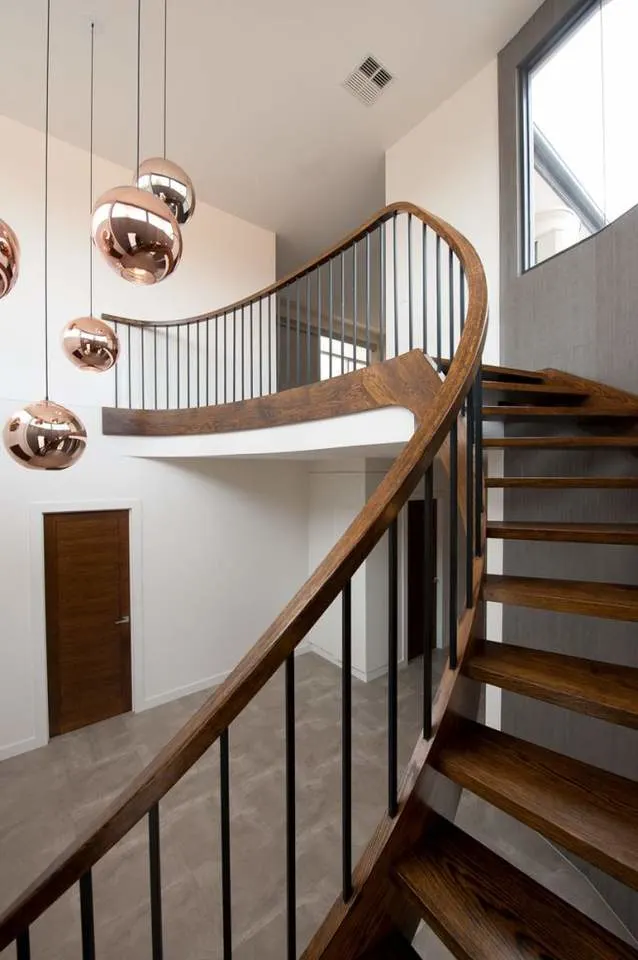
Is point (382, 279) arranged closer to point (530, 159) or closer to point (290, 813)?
point (530, 159)

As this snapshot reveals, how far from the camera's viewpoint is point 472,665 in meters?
1.21

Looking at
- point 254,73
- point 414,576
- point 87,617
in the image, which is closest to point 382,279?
point 254,73

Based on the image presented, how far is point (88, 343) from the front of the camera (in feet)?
6.79

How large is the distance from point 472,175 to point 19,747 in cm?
585

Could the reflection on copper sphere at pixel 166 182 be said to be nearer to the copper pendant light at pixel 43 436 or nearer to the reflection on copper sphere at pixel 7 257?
the reflection on copper sphere at pixel 7 257

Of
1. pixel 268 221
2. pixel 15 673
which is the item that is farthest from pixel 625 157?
pixel 15 673

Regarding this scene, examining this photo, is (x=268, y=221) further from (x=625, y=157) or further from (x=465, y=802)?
(x=465, y=802)

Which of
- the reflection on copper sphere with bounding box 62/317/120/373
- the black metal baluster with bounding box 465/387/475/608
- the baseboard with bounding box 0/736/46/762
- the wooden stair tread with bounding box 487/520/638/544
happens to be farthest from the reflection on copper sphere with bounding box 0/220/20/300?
the baseboard with bounding box 0/736/46/762

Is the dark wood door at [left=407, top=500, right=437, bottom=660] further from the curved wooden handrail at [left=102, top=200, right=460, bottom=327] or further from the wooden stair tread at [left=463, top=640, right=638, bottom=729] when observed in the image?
the wooden stair tread at [left=463, top=640, right=638, bottom=729]

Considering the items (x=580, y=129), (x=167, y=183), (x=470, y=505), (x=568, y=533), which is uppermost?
(x=580, y=129)

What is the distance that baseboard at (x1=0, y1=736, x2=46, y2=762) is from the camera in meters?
3.26

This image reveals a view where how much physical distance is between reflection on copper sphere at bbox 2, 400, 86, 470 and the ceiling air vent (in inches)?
139

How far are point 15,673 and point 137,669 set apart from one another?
0.97 meters

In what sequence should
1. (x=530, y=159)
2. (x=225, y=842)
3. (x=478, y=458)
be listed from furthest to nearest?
(x=530, y=159), (x=478, y=458), (x=225, y=842)
